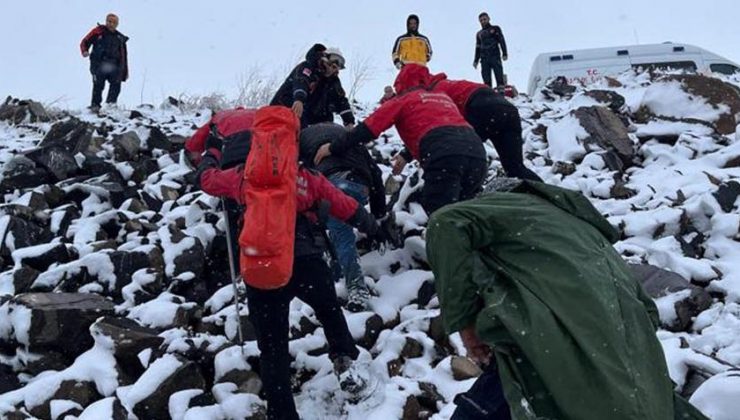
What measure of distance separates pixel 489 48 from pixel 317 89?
6.63 meters

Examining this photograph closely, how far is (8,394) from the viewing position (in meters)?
4.72

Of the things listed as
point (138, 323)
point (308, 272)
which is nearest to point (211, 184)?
point (308, 272)

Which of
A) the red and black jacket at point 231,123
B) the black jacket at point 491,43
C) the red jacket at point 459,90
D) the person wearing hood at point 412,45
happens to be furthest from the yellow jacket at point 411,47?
the red and black jacket at point 231,123

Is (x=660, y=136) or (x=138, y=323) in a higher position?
(x=660, y=136)

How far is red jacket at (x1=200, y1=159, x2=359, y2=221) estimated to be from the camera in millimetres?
4250

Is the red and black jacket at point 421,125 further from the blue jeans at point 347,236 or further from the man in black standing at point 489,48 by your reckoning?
the man in black standing at point 489,48

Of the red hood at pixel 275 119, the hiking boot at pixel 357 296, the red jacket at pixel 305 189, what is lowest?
the hiking boot at pixel 357 296

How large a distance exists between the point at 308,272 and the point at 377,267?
212 cm

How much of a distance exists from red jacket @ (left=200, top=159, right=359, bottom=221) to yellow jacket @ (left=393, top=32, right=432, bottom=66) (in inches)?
232

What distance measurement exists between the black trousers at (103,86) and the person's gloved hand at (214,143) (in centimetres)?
739

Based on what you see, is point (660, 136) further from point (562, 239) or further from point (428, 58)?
point (562, 239)

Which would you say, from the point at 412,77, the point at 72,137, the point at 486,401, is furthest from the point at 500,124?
the point at 72,137

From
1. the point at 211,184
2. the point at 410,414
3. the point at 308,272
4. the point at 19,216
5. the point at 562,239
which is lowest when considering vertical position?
the point at 410,414

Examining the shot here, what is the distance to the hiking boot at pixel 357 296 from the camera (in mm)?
5477
